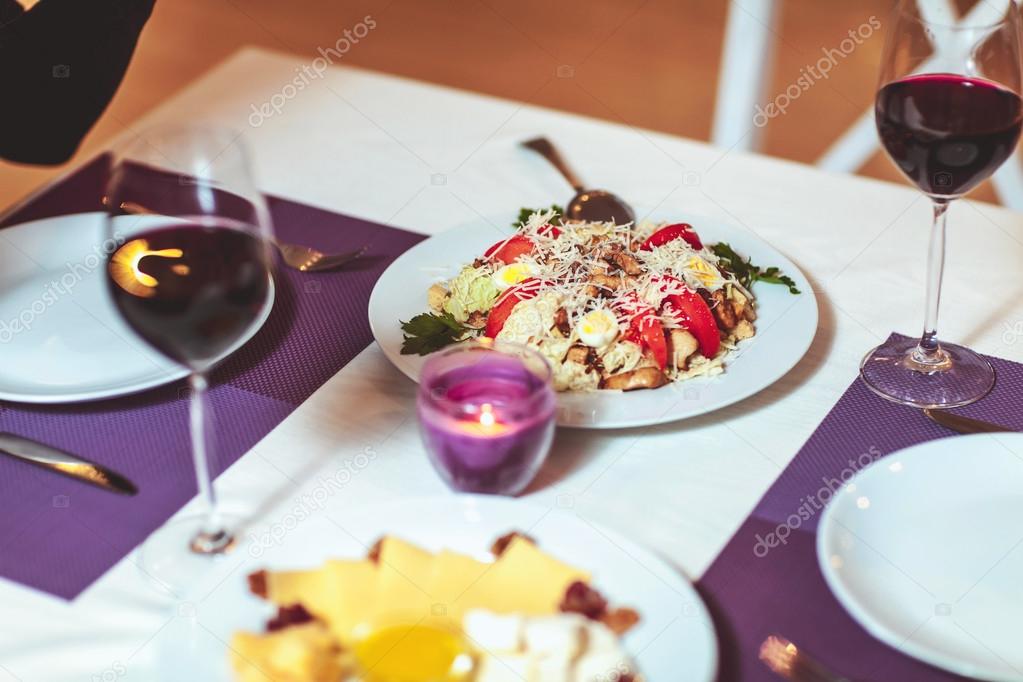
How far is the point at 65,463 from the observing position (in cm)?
97

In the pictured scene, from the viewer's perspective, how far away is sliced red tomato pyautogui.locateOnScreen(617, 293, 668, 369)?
3.35 feet

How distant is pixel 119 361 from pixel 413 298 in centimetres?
30

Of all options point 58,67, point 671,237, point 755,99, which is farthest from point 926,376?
point 755,99

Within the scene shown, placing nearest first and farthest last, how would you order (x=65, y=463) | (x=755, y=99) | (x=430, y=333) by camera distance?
(x=65, y=463) → (x=430, y=333) → (x=755, y=99)

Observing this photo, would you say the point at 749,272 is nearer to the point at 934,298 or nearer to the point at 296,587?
the point at 934,298

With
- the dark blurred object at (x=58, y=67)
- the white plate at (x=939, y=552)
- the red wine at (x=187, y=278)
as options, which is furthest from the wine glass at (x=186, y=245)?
the dark blurred object at (x=58, y=67)

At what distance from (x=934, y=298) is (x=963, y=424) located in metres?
0.14

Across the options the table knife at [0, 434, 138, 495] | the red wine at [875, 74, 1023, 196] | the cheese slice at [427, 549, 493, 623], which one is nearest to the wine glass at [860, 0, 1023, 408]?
the red wine at [875, 74, 1023, 196]

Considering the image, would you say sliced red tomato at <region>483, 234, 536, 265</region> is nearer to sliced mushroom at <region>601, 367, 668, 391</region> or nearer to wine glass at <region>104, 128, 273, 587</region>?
sliced mushroom at <region>601, 367, 668, 391</region>

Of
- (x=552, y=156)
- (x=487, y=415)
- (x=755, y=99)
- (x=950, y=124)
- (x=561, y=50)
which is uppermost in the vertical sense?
(x=950, y=124)

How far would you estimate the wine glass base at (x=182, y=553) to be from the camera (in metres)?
0.85

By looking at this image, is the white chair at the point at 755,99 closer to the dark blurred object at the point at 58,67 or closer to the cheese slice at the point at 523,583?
the dark blurred object at the point at 58,67

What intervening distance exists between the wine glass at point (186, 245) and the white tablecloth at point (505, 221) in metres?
0.18

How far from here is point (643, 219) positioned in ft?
4.46
